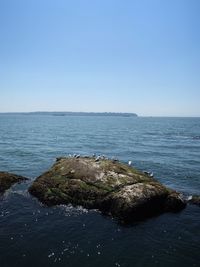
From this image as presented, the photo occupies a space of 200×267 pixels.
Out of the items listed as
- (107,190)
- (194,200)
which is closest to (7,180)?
(107,190)

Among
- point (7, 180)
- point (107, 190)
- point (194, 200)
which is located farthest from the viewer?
point (7, 180)

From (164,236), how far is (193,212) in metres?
4.06

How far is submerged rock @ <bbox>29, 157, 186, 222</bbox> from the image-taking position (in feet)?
57.2

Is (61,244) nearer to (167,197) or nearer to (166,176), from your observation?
(167,197)

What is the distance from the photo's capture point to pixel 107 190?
1855 cm

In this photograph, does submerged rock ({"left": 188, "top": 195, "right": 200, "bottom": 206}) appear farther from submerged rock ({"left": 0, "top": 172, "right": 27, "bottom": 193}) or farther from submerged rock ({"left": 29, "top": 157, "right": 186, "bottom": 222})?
submerged rock ({"left": 0, "top": 172, "right": 27, "bottom": 193})

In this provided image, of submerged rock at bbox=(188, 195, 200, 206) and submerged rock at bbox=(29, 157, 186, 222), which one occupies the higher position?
submerged rock at bbox=(29, 157, 186, 222)

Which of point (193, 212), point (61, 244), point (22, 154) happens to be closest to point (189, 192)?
point (193, 212)


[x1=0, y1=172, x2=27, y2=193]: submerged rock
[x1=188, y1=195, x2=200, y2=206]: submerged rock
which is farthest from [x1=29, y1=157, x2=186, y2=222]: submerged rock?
[x1=0, y1=172, x2=27, y2=193]: submerged rock

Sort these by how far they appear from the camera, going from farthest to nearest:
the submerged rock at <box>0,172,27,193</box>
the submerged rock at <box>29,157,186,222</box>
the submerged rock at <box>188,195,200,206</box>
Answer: the submerged rock at <box>0,172,27,193</box> → the submerged rock at <box>188,195,200,206</box> → the submerged rock at <box>29,157,186,222</box>

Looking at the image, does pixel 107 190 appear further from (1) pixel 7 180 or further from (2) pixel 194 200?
(1) pixel 7 180

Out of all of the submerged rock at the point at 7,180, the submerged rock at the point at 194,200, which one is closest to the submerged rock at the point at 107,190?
the submerged rock at the point at 194,200

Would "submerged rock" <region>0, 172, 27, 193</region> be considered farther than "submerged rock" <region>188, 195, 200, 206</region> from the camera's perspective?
Yes

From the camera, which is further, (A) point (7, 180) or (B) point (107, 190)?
(A) point (7, 180)
